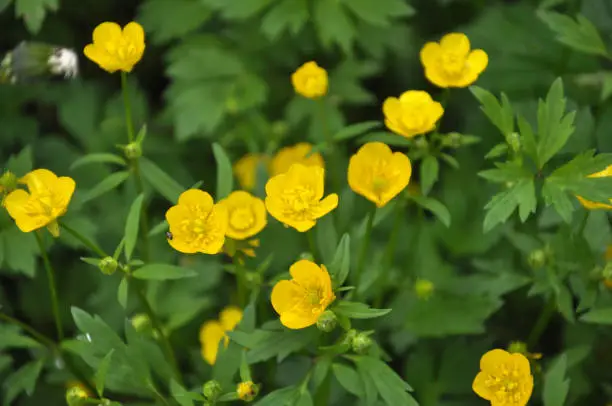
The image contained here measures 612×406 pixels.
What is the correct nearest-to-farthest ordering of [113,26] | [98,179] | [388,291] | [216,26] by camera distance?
[113,26] → [388,291] → [98,179] → [216,26]

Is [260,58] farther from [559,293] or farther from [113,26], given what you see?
[559,293]

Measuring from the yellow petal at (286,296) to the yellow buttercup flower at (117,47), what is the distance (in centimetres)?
50

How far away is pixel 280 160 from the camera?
72.2 inches

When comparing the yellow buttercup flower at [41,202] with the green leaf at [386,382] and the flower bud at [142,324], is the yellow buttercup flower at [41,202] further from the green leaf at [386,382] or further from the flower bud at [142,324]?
the green leaf at [386,382]

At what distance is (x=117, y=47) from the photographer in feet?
→ 4.21

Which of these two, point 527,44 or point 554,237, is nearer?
point 554,237

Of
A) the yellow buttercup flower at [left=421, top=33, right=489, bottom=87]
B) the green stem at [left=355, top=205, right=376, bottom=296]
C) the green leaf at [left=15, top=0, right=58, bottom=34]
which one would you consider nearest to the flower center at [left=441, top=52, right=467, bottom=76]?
the yellow buttercup flower at [left=421, top=33, right=489, bottom=87]

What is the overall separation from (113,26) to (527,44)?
118 centimetres

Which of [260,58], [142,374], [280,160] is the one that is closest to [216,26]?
[260,58]

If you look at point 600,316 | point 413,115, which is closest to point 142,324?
point 413,115

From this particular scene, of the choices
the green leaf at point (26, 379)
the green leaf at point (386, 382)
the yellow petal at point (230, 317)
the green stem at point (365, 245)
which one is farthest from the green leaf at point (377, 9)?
the green leaf at point (26, 379)

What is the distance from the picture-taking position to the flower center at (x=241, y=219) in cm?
133

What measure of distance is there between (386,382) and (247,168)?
0.83 m

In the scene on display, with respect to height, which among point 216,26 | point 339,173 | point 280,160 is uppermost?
point 216,26
